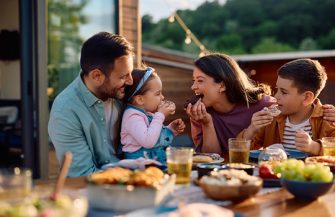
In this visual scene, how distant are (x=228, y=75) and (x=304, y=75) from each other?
15.7 inches

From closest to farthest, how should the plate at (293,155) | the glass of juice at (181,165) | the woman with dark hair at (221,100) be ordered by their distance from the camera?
1. the glass of juice at (181,165)
2. the plate at (293,155)
3. the woman with dark hair at (221,100)

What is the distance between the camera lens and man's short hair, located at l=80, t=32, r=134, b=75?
2.23 metres

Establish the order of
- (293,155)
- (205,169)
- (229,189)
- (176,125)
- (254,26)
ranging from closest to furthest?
1. (229,189)
2. (205,169)
3. (293,155)
4. (176,125)
5. (254,26)

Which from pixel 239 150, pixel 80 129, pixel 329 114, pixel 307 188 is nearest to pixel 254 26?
pixel 329 114

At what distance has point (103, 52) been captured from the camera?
2.22m

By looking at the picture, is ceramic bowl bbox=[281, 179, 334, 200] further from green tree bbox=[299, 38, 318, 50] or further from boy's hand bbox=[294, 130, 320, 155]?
green tree bbox=[299, 38, 318, 50]

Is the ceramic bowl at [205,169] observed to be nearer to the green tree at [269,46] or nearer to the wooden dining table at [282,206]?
the wooden dining table at [282,206]

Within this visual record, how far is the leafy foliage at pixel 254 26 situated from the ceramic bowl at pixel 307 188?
21550mm

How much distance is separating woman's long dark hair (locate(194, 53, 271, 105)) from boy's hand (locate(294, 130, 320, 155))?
65cm

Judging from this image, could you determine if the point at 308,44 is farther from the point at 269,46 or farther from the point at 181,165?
the point at 181,165

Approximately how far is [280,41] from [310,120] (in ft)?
75.0

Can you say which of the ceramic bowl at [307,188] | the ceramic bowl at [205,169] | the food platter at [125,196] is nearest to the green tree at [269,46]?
the ceramic bowl at [205,169]

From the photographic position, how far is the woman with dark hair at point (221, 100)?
2.60 meters

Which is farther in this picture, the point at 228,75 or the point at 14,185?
the point at 228,75
